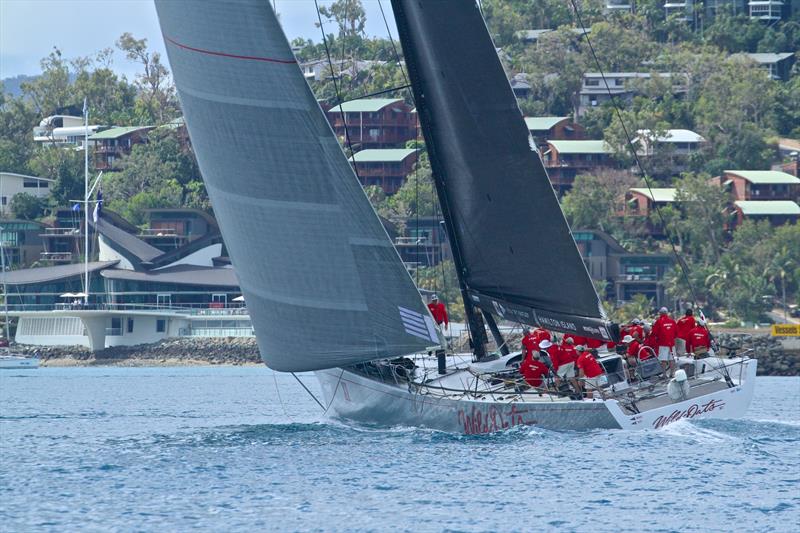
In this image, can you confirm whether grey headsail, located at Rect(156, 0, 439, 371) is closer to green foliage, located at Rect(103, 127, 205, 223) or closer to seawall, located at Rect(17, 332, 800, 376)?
seawall, located at Rect(17, 332, 800, 376)

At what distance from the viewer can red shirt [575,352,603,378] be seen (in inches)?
938

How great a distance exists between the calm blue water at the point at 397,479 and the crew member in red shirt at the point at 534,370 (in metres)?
0.89

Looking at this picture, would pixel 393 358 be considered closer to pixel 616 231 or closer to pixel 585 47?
pixel 616 231

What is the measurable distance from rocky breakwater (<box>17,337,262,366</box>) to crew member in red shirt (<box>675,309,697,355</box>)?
55.3 meters

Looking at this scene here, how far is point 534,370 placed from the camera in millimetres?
24125

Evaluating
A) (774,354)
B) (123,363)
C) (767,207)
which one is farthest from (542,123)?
(774,354)

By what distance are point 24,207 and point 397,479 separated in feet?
299

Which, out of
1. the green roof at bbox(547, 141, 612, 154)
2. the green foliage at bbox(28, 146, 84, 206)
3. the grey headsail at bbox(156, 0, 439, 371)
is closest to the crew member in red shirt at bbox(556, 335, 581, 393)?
the grey headsail at bbox(156, 0, 439, 371)

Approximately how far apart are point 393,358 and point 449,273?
59.2m

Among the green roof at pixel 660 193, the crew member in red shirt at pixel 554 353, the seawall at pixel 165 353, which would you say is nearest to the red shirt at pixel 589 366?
the crew member in red shirt at pixel 554 353

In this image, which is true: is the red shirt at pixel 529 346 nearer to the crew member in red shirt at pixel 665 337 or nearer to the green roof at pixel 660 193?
the crew member in red shirt at pixel 665 337

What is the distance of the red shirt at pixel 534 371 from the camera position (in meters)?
24.1

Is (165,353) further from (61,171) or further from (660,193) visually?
(61,171)

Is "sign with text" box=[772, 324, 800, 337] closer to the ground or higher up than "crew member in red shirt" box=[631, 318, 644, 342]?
closer to the ground
